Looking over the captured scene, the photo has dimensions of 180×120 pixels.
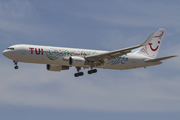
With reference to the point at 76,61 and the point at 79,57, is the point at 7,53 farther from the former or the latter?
the point at 79,57

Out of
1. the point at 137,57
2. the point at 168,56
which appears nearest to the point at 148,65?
the point at 137,57

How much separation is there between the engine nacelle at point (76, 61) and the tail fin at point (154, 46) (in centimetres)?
1426

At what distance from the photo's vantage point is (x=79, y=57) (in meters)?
Answer: 51.2

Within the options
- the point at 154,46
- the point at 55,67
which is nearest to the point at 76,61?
the point at 55,67

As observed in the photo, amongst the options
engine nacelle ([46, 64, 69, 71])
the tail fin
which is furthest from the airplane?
the tail fin

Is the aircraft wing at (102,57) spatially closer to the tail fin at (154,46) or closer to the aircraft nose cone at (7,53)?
the tail fin at (154,46)

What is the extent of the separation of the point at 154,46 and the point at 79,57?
62.0 feet

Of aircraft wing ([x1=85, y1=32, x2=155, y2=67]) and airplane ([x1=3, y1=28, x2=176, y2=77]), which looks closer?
aircraft wing ([x1=85, y1=32, x2=155, y2=67])

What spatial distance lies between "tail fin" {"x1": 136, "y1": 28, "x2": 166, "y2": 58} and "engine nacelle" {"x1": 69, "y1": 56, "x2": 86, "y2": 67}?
46.8ft

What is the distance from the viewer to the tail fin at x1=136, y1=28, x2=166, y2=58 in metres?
59.9

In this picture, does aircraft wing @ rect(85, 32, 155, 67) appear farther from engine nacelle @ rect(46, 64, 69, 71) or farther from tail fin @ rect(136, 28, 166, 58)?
tail fin @ rect(136, 28, 166, 58)

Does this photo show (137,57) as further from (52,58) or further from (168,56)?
(52,58)

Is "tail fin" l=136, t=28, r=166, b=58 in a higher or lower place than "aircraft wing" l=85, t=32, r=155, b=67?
higher

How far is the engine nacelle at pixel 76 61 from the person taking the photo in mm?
50003
